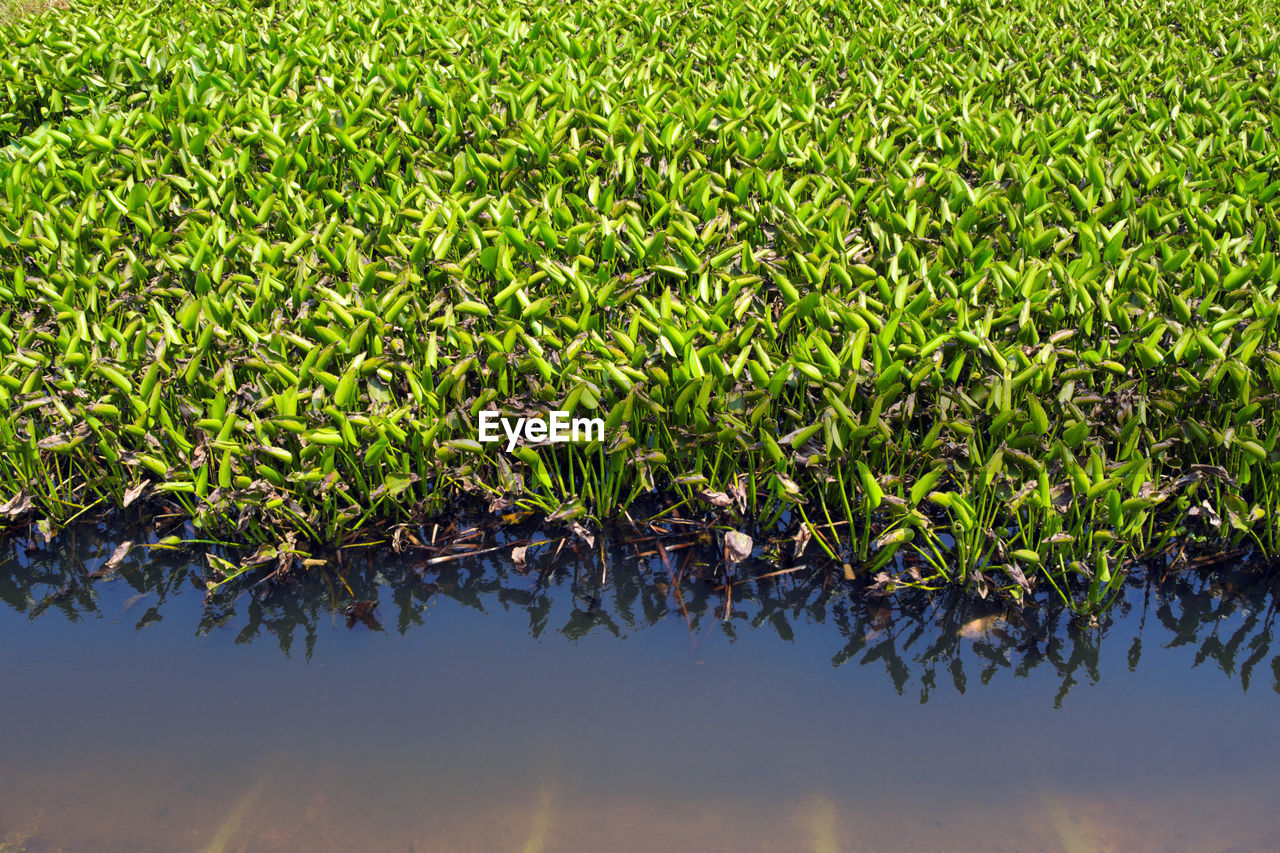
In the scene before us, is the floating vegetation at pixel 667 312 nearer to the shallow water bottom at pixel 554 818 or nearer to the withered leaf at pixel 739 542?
the withered leaf at pixel 739 542

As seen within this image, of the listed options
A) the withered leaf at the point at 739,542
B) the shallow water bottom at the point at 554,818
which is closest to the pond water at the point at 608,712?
the shallow water bottom at the point at 554,818

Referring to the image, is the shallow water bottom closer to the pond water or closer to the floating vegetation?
the pond water

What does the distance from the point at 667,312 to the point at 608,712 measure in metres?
1.19

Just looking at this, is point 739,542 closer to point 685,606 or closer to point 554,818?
point 685,606

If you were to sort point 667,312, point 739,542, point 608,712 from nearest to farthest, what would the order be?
point 608,712 < point 739,542 < point 667,312

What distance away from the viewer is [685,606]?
252 cm

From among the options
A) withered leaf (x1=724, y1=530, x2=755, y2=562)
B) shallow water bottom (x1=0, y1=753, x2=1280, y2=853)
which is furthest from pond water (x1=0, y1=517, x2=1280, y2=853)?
withered leaf (x1=724, y1=530, x2=755, y2=562)

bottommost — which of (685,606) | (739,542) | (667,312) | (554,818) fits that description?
(554,818)

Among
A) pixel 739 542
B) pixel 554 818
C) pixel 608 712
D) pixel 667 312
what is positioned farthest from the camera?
pixel 667 312

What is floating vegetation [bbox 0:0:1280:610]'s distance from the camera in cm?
255

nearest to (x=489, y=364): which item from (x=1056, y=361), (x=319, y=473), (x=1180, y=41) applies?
(x=319, y=473)

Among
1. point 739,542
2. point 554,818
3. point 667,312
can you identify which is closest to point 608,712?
point 554,818

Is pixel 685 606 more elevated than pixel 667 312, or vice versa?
pixel 667 312

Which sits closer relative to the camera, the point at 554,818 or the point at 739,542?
the point at 554,818
